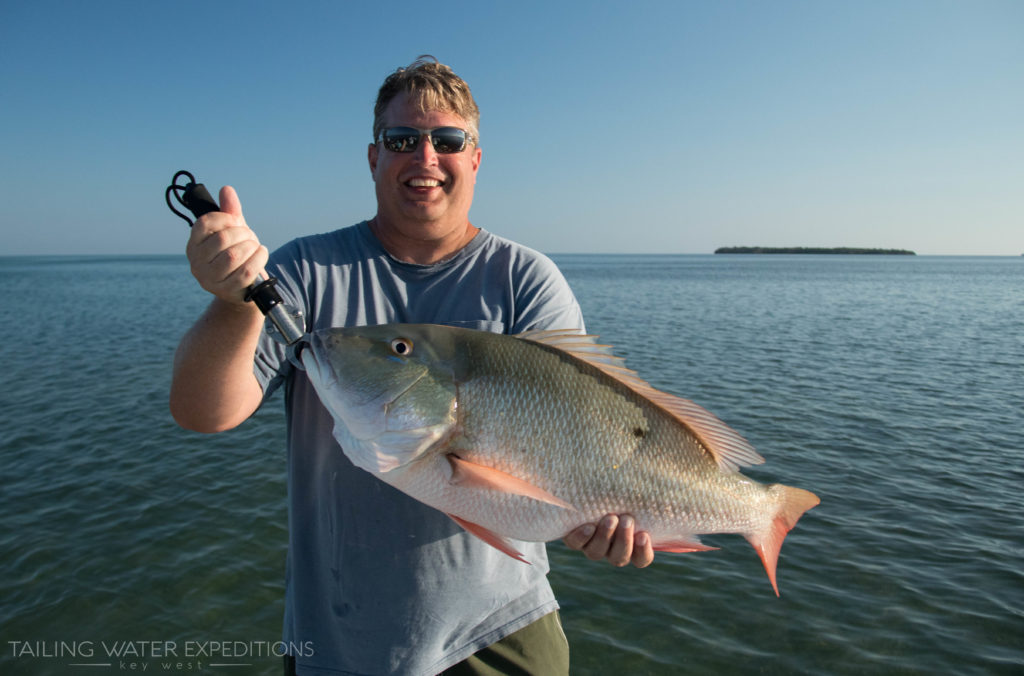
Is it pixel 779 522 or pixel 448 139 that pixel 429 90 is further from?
pixel 779 522

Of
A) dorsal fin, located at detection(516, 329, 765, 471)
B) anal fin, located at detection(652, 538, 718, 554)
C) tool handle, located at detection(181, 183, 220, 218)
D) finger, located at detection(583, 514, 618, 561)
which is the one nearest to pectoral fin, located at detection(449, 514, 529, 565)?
finger, located at detection(583, 514, 618, 561)

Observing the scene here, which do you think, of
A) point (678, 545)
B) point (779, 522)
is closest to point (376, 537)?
point (678, 545)

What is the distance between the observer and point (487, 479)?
2.02 m

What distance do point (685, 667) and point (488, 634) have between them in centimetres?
362

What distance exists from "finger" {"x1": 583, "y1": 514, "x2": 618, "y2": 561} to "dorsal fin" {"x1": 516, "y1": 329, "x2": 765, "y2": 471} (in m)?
0.49

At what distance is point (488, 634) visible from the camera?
242 centimetres

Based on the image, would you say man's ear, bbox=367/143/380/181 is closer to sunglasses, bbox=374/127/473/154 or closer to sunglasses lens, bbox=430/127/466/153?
sunglasses, bbox=374/127/473/154

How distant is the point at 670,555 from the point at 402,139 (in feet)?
19.5

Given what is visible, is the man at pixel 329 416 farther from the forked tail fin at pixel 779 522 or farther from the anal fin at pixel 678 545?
the forked tail fin at pixel 779 522

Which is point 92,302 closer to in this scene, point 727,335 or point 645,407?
point 727,335

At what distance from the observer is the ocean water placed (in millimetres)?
5363

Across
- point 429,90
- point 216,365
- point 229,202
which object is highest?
point 429,90

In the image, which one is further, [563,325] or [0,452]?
[0,452]

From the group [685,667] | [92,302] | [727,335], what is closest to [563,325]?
[685,667]
